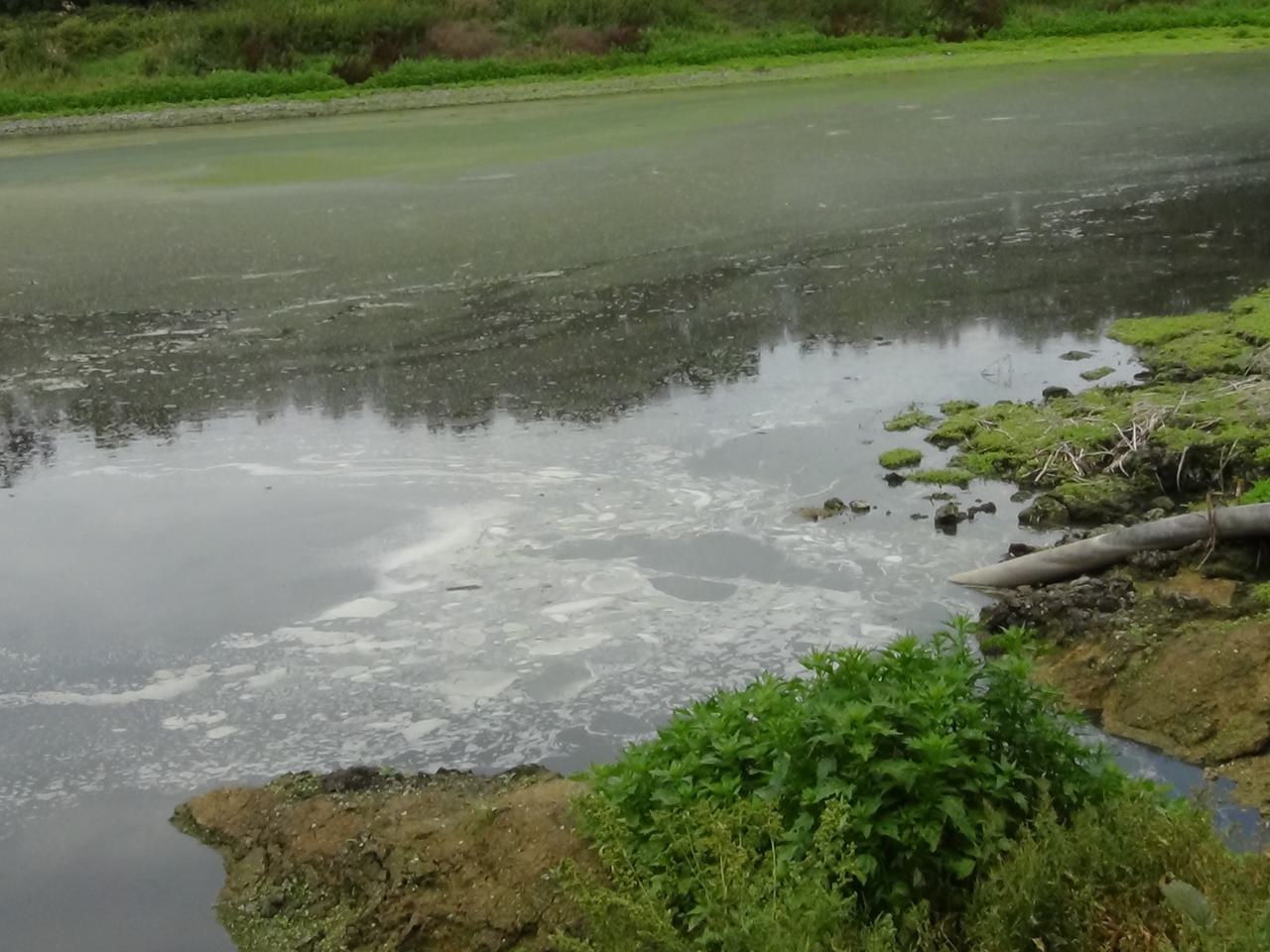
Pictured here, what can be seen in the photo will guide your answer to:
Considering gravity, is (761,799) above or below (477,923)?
above

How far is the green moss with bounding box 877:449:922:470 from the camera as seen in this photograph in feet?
29.2

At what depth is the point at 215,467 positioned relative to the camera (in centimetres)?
1016

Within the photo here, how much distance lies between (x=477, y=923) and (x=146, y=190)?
19.2 m

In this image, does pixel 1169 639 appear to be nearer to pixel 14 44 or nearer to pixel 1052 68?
pixel 1052 68

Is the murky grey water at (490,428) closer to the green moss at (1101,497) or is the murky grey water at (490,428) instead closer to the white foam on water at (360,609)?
the white foam on water at (360,609)

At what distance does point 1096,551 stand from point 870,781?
3.03m

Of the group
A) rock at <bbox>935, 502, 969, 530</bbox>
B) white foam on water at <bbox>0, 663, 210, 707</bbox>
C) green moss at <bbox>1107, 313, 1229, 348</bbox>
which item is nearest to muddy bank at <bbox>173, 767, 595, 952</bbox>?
white foam on water at <bbox>0, 663, 210, 707</bbox>

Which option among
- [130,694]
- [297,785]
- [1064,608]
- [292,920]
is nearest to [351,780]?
[297,785]

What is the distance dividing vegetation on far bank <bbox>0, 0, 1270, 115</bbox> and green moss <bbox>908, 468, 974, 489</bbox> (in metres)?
25.4

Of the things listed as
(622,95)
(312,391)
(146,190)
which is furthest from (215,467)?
(622,95)

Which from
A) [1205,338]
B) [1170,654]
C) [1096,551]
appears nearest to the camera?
[1170,654]

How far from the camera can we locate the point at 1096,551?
7023 millimetres

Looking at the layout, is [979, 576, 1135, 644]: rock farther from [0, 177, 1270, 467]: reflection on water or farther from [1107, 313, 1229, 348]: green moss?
[1107, 313, 1229, 348]: green moss

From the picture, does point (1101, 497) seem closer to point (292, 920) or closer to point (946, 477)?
point (946, 477)
